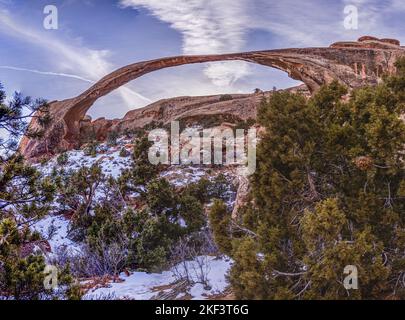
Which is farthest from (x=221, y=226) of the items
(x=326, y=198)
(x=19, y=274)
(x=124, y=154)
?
(x=124, y=154)

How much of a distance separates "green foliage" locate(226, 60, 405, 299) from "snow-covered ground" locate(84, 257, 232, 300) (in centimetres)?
43

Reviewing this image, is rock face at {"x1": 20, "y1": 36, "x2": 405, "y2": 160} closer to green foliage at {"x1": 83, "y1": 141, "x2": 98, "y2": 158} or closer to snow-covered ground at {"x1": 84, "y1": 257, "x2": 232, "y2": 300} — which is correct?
green foliage at {"x1": 83, "y1": 141, "x2": 98, "y2": 158}

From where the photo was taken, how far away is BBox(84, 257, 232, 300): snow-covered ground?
414cm

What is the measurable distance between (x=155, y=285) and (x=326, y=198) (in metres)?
2.15

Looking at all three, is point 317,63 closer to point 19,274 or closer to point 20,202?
point 20,202

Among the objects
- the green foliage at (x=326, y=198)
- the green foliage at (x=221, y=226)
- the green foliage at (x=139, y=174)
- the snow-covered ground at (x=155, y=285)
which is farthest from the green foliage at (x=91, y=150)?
the green foliage at (x=326, y=198)

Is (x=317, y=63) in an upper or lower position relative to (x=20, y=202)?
upper

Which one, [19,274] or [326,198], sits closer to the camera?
[19,274]

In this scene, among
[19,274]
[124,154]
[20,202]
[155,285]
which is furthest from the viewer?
[124,154]

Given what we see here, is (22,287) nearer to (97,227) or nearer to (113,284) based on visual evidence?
(113,284)

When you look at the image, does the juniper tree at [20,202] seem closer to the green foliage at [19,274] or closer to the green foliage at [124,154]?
the green foliage at [19,274]

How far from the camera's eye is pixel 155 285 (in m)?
4.55

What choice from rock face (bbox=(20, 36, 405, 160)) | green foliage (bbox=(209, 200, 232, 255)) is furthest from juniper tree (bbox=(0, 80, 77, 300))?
rock face (bbox=(20, 36, 405, 160))
